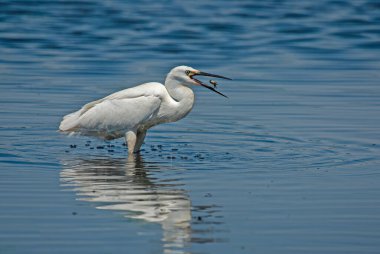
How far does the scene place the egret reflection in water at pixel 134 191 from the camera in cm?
862

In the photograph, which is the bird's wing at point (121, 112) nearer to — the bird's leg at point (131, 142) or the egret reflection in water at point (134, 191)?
the bird's leg at point (131, 142)

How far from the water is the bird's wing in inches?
13.9

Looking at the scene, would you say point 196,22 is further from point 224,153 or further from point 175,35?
point 224,153

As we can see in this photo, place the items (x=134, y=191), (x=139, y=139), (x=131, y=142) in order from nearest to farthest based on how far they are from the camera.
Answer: (x=134, y=191)
(x=131, y=142)
(x=139, y=139)

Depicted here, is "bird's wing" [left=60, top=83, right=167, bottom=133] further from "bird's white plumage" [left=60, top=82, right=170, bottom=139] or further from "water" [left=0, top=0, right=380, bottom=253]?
"water" [left=0, top=0, right=380, bottom=253]

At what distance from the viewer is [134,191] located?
9.90 metres

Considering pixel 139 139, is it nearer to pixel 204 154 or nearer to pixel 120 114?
pixel 120 114

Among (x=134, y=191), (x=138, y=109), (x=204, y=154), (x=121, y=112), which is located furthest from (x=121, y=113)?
(x=134, y=191)

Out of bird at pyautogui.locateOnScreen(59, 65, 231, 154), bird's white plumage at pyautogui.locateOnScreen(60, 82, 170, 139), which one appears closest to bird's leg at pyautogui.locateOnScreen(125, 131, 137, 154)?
bird at pyautogui.locateOnScreen(59, 65, 231, 154)

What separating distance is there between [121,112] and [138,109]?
22 cm

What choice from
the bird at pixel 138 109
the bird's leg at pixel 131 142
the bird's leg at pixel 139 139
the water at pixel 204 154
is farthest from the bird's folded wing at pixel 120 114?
the water at pixel 204 154

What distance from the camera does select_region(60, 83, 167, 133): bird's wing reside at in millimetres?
12109

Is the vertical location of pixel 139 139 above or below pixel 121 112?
below

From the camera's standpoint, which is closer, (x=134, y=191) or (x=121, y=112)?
(x=134, y=191)
